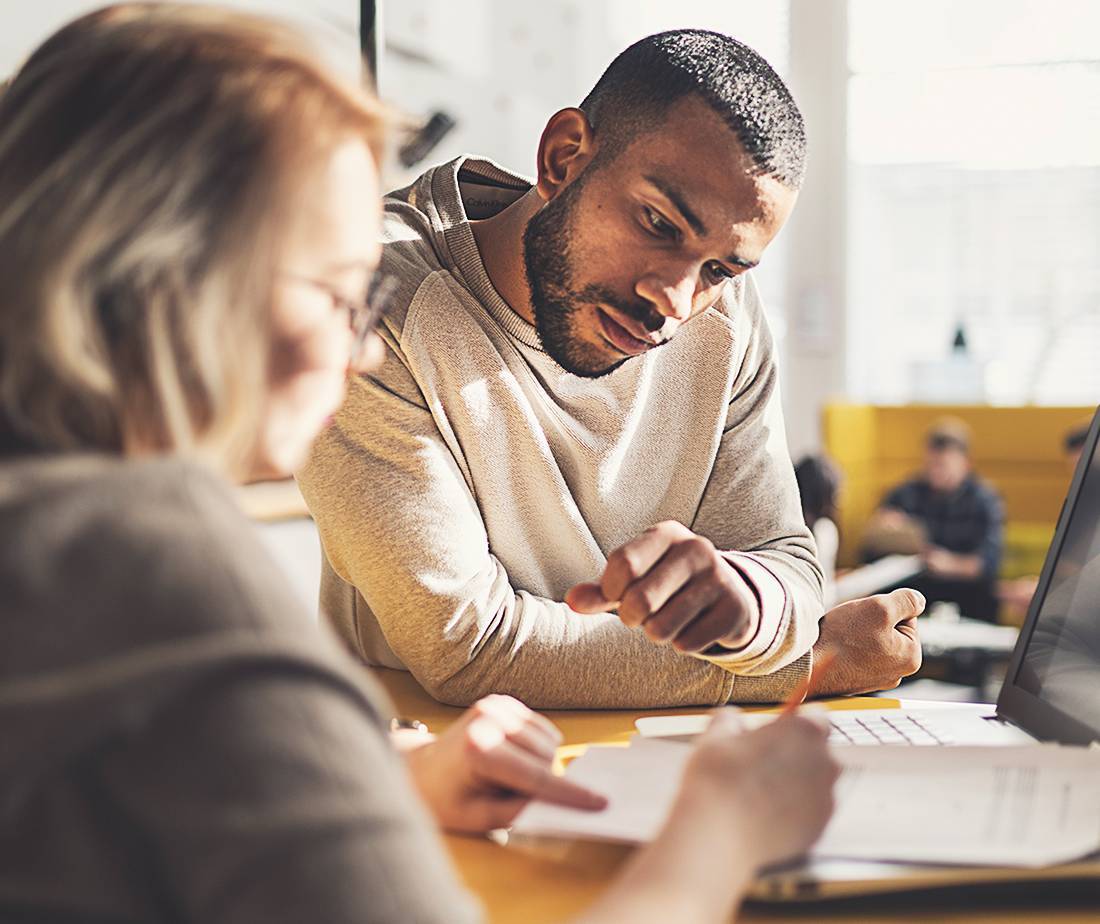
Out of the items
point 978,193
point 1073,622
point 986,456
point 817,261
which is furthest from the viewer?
point 817,261

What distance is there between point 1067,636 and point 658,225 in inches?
20.3

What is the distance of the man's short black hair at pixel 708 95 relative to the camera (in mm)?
1190

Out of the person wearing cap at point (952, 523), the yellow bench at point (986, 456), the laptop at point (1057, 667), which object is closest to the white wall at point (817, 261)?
the yellow bench at point (986, 456)

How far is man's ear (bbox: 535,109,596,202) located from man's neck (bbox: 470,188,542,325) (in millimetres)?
26

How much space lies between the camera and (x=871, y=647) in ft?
3.88

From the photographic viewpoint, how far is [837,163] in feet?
18.3

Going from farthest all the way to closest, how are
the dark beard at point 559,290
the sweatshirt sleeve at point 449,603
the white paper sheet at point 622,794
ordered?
the dark beard at point 559,290 < the sweatshirt sleeve at point 449,603 < the white paper sheet at point 622,794

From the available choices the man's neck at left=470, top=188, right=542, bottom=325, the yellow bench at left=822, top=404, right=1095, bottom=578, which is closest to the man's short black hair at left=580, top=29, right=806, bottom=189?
the man's neck at left=470, top=188, right=542, bottom=325

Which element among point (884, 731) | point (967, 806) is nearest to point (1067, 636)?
point (884, 731)

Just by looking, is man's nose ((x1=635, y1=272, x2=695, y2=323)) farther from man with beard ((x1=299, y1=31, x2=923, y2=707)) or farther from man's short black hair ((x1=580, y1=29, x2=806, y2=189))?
man's short black hair ((x1=580, y1=29, x2=806, y2=189))

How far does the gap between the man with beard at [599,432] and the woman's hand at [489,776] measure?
0.18 meters

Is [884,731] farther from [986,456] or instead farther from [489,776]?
[986,456]

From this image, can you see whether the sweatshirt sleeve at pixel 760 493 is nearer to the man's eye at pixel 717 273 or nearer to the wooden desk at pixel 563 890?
the man's eye at pixel 717 273

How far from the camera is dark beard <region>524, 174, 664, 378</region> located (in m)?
1.28
